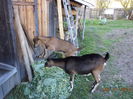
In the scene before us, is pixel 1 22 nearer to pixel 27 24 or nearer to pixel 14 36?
pixel 14 36

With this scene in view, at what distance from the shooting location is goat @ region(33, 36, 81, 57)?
412cm

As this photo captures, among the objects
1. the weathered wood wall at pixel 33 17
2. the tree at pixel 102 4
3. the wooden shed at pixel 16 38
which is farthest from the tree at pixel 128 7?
the wooden shed at pixel 16 38

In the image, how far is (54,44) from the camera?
4512mm

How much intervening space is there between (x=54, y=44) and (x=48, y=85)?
1769 millimetres

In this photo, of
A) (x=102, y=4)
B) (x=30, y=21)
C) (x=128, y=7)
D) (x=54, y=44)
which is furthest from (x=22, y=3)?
(x=102, y=4)

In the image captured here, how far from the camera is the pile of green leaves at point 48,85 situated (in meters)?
2.93

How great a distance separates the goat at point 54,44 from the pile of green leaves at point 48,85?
1089 mm

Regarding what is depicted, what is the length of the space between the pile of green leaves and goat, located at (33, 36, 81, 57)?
109 centimetres

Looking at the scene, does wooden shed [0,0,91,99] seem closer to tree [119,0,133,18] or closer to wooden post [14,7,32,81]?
wooden post [14,7,32,81]

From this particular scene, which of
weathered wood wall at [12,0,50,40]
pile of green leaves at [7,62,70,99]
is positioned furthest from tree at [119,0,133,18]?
pile of green leaves at [7,62,70,99]

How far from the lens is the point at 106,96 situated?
3492mm

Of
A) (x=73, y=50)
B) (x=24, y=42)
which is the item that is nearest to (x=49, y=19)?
(x=73, y=50)

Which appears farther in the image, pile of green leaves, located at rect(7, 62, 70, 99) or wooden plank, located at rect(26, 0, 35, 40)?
wooden plank, located at rect(26, 0, 35, 40)

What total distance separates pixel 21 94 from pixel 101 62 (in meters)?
1.86
